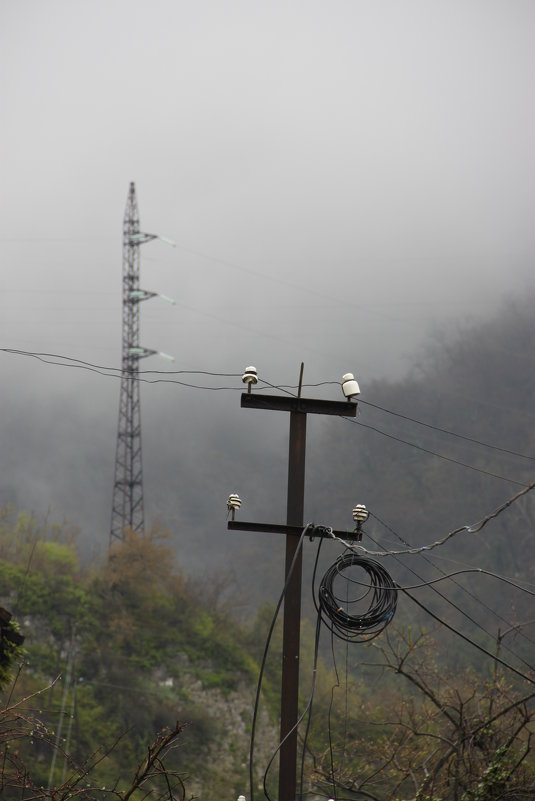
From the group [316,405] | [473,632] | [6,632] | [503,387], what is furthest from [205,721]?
[503,387]

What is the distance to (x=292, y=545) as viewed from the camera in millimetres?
13820

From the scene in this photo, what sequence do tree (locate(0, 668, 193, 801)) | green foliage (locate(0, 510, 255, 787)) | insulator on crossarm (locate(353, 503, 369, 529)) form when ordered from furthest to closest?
green foliage (locate(0, 510, 255, 787)), insulator on crossarm (locate(353, 503, 369, 529)), tree (locate(0, 668, 193, 801))

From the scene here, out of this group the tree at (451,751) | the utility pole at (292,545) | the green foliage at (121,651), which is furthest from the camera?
the green foliage at (121,651)

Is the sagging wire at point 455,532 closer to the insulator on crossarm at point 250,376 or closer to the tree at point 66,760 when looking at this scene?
the insulator on crossarm at point 250,376

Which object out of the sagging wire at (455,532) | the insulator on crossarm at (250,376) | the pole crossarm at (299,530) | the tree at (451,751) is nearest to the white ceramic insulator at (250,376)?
the insulator on crossarm at (250,376)

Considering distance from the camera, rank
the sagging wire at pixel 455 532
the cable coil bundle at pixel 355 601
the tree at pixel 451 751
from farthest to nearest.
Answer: the tree at pixel 451 751, the cable coil bundle at pixel 355 601, the sagging wire at pixel 455 532

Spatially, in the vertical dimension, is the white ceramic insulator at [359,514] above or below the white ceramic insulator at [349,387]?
below

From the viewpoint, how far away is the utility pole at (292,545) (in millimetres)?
12664

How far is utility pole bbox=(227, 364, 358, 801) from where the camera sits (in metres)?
12.7

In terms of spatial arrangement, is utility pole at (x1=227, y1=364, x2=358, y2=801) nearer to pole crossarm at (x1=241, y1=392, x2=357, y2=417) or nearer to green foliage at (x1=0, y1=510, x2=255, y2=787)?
pole crossarm at (x1=241, y1=392, x2=357, y2=417)

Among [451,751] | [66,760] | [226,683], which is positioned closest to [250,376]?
[66,760]

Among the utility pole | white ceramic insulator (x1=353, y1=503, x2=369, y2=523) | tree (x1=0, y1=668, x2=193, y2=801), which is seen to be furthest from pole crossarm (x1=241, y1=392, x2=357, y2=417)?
tree (x1=0, y1=668, x2=193, y2=801)

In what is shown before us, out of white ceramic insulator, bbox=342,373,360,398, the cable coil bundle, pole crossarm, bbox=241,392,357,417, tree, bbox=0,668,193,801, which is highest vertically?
white ceramic insulator, bbox=342,373,360,398

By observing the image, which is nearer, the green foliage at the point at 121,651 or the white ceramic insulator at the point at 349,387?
the white ceramic insulator at the point at 349,387
